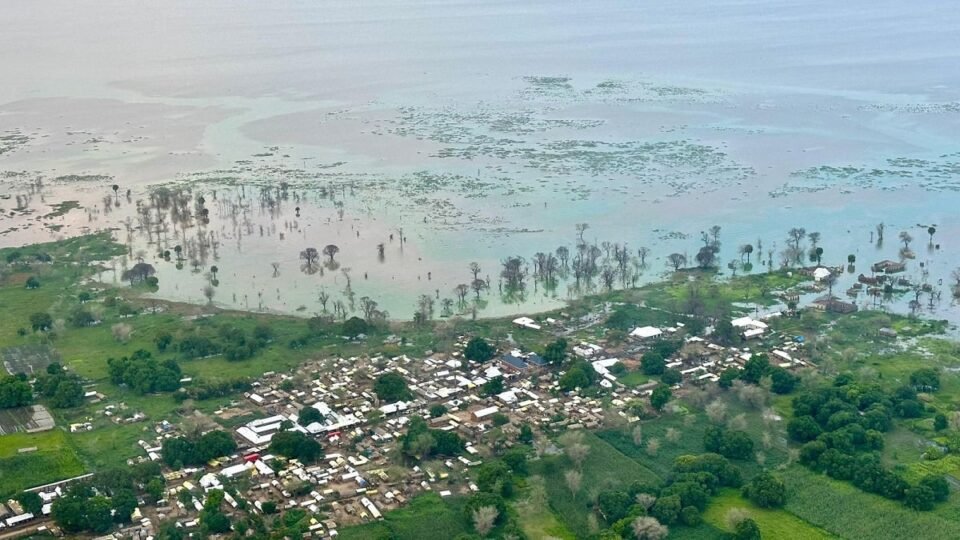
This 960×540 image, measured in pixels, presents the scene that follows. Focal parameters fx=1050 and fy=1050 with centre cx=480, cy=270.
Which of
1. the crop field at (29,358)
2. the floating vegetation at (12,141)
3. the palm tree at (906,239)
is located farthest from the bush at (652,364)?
the floating vegetation at (12,141)

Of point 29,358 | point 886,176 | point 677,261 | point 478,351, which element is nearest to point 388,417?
point 478,351

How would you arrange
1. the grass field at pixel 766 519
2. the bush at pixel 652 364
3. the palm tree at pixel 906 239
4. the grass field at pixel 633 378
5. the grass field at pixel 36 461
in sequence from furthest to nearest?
the palm tree at pixel 906 239, the bush at pixel 652 364, the grass field at pixel 633 378, the grass field at pixel 36 461, the grass field at pixel 766 519

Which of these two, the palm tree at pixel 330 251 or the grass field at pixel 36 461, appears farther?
the palm tree at pixel 330 251

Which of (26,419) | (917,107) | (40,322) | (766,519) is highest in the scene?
(917,107)

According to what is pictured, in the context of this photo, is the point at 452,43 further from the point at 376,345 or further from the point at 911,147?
the point at 376,345

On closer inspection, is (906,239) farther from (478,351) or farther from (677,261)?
(478,351)

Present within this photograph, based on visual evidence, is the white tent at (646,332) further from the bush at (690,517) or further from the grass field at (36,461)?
the grass field at (36,461)
